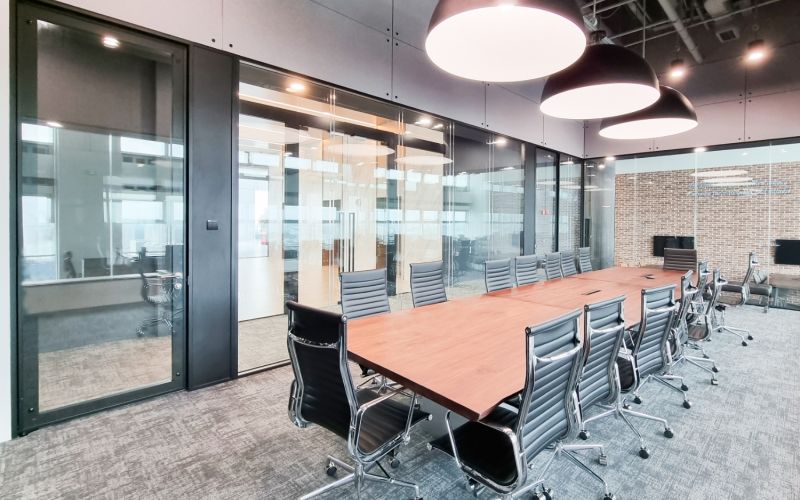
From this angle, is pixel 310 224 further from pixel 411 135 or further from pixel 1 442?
pixel 1 442

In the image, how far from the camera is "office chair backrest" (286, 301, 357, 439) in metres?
1.75

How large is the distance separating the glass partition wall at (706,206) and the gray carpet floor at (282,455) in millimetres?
4898

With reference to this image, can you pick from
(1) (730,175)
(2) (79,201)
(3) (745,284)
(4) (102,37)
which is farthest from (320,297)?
(1) (730,175)

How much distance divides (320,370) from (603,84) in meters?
2.76

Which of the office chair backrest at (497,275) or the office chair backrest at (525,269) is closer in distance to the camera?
the office chair backrest at (497,275)

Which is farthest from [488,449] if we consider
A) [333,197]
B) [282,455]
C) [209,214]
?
[333,197]

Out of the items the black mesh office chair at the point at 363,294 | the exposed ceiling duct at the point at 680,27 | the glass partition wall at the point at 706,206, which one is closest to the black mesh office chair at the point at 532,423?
the black mesh office chair at the point at 363,294

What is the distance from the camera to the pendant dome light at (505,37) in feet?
6.35

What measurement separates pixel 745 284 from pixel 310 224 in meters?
5.86

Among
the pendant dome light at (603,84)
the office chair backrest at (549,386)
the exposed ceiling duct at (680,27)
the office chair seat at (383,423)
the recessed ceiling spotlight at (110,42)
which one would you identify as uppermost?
the exposed ceiling duct at (680,27)

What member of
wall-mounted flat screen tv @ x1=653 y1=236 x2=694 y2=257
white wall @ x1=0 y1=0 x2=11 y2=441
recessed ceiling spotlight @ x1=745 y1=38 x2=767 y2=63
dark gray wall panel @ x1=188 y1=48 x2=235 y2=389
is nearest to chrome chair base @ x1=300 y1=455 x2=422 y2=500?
dark gray wall panel @ x1=188 y1=48 x2=235 y2=389

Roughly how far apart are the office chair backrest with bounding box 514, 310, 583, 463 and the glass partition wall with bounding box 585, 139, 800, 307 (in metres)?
7.48

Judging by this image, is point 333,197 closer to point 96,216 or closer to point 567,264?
point 96,216

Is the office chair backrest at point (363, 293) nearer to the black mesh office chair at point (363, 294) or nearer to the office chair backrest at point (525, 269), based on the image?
the black mesh office chair at point (363, 294)
